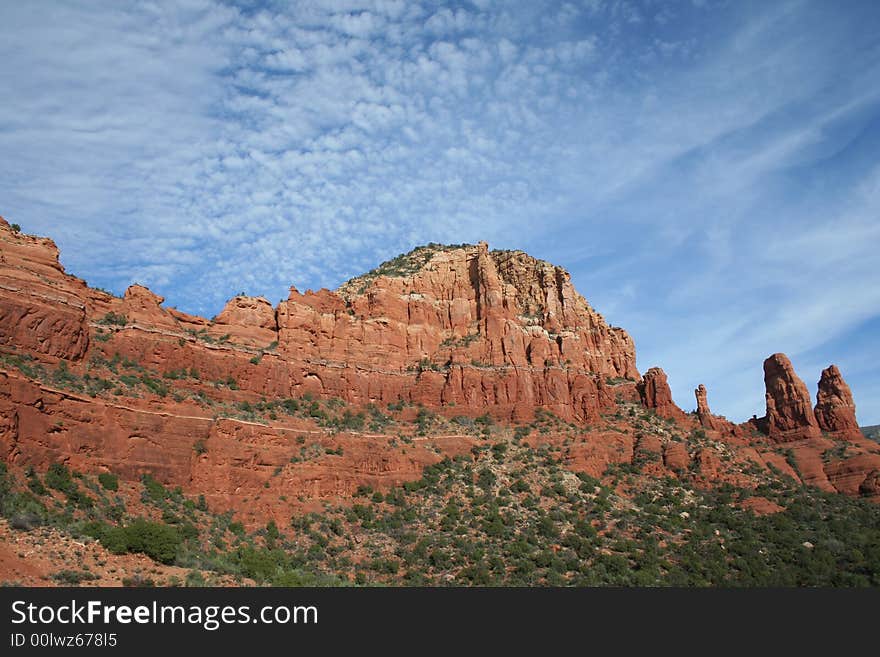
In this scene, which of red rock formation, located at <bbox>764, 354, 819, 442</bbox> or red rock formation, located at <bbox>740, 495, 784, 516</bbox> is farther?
red rock formation, located at <bbox>764, 354, 819, 442</bbox>

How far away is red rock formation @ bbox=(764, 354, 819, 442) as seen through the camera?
7112 cm

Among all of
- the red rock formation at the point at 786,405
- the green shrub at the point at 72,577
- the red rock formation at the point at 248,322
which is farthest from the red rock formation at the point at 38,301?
the red rock formation at the point at 786,405

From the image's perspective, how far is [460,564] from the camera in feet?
147

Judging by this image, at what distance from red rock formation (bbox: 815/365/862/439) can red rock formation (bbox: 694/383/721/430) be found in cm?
1142

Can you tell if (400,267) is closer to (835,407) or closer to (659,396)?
(659,396)

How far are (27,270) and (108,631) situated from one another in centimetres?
3535

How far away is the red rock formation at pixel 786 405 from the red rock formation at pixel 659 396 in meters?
11.1

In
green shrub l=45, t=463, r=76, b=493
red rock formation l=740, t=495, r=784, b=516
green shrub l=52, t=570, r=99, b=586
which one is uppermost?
green shrub l=45, t=463, r=76, b=493

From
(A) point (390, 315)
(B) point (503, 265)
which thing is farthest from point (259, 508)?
(B) point (503, 265)

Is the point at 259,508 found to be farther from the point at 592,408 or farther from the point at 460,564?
the point at 592,408

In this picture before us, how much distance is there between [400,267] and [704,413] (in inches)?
1435

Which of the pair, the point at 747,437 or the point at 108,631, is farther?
the point at 747,437

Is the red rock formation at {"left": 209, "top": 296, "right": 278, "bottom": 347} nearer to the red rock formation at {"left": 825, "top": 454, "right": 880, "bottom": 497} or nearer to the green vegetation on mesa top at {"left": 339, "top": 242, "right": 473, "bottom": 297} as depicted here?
the green vegetation on mesa top at {"left": 339, "top": 242, "right": 473, "bottom": 297}

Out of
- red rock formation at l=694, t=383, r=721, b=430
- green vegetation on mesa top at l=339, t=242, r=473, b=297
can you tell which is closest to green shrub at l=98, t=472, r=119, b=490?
green vegetation on mesa top at l=339, t=242, r=473, b=297
